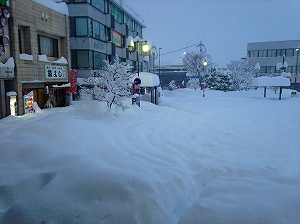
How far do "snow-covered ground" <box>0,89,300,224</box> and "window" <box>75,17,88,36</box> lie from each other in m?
19.0

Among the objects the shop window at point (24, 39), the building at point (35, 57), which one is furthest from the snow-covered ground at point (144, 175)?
the shop window at point (24, 39)

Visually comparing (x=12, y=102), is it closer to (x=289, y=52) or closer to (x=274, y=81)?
(x=274, y=81)

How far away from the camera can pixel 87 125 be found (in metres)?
10.3

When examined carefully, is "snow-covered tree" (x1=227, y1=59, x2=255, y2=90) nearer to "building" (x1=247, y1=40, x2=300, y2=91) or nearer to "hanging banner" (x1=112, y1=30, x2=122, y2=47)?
"building" (x1=247, y1=40, x2=300, y2=91)

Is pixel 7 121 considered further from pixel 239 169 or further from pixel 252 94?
pixel 252 94

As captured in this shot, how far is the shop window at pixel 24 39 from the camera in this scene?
1728 centimetres

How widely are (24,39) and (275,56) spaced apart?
56610 mm

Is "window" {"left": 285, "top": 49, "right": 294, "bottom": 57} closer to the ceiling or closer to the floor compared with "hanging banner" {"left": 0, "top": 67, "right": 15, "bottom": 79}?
closer to the ceiling

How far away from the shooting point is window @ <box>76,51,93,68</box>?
2841 centimetres

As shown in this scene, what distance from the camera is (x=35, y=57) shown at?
1789 centimetres

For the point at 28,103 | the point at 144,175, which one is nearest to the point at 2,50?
the point at 28,103

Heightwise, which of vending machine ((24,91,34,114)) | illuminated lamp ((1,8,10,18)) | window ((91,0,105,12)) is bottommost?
Result: vending machine ((24,91,34,114))

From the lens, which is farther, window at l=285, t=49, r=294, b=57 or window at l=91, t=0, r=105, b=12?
window at l=285, t=49, r=294, b=57

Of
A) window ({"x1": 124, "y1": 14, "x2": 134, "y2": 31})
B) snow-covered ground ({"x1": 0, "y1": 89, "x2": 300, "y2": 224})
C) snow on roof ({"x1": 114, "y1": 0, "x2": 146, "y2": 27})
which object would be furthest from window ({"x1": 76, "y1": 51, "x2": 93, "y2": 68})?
snow-covered ground ({"x1": 0, "y1": 89, "x2": 300, "y2": 224})
